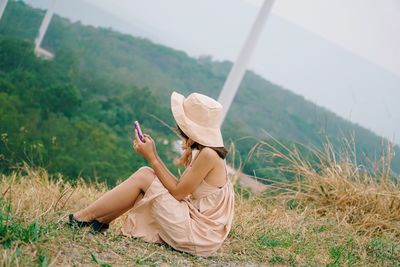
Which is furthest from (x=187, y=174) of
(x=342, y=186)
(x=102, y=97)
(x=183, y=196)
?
(x=102, y=97)

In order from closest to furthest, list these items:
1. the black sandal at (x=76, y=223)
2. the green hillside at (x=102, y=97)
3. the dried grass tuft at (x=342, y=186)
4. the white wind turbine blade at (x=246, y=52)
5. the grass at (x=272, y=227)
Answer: the grass at (x=272, y=227) → the black sandal at (x=76, y=223) → the dried grass tuft at (x=342, y=186) → the white wind turbine blade at (x=246, y=52) → the green hillside at (x=102, y=97)

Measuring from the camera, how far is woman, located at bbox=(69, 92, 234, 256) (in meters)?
2.43

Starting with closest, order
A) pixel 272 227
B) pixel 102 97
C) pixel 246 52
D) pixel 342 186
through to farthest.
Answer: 1. pixel 272 227
2. pixel 342 186
3. pixel 246 52
4. pixel 102 97

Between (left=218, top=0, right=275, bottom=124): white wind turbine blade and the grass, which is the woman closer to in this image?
the grass

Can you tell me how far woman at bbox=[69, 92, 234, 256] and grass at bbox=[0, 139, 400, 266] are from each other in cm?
8

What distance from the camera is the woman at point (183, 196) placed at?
2428mm

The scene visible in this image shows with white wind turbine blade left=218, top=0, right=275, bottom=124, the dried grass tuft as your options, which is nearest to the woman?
the dried grass tuft

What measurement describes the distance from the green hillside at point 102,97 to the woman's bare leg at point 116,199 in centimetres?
254

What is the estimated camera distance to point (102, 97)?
2517 centimetres

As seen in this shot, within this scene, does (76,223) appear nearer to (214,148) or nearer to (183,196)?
(183,196)

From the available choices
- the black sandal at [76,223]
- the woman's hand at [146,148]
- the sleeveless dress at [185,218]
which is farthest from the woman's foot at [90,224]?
the woman's hand at [146,148]

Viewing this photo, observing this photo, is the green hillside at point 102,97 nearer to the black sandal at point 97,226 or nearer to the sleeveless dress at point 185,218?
the sleeveless dress at point 185,218

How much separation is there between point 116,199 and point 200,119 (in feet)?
1.75

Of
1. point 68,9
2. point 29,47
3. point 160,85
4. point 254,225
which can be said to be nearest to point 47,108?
point 29,47
